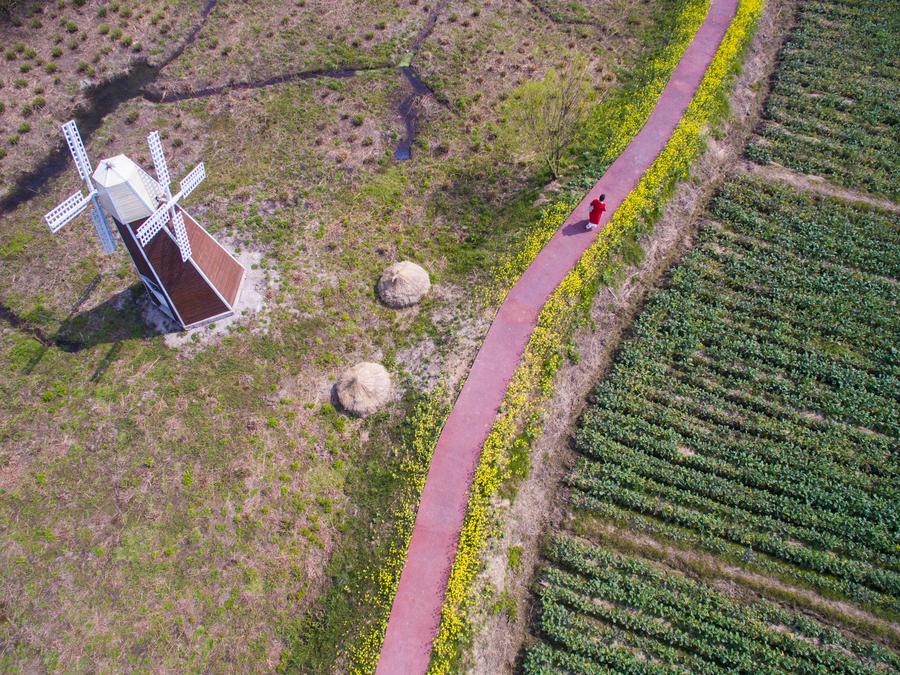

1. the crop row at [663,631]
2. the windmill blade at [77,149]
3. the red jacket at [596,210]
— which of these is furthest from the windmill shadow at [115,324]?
the red jacket at [596,210]

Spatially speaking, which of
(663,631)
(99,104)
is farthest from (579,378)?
(99,104)

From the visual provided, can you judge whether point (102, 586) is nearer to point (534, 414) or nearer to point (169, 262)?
point (169, 262)

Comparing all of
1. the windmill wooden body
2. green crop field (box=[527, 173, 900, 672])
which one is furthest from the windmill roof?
green crop field (box=[527, 173, 900, 672])

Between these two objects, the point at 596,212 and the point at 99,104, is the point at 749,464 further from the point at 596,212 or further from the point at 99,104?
the point at 99,104

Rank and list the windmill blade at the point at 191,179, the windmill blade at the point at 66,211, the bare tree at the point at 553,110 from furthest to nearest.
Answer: the bare tree at the point at 553,110 → the windmill blade at the point at 191,179 → the windmill blade at the point at 66,211

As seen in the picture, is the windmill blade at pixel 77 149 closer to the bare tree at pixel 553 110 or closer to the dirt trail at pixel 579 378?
the dirt trail at pixel 579 378

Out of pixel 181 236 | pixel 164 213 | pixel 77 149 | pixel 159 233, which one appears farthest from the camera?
pixel 159 233

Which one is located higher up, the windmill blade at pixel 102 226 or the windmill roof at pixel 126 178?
the windmill roof at pixel 126 178
